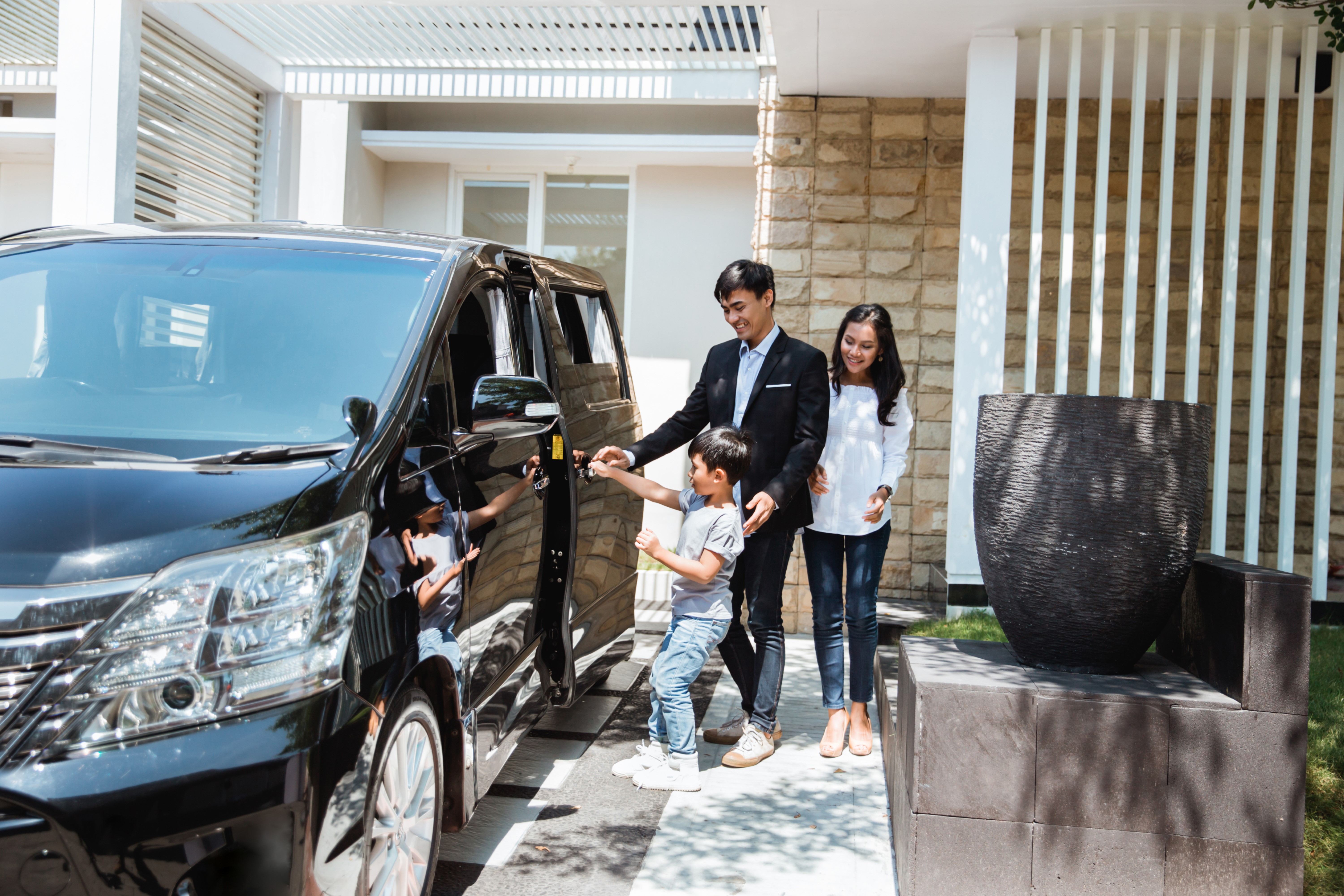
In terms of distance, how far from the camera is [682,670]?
4109 millimetres

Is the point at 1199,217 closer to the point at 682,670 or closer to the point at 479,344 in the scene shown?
the point at 682,670

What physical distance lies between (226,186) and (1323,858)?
28.0 ft

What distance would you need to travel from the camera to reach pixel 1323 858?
3195mm

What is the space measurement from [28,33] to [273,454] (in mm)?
10129

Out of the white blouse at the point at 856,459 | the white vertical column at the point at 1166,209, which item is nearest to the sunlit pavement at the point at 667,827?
the white blouse at the point at 856,459

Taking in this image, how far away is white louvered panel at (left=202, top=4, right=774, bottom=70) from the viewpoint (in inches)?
298

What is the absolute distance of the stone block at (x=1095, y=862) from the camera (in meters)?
2.97

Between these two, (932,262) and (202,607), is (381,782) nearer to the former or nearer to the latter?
(202,607)

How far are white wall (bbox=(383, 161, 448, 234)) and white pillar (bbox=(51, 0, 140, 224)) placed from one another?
11.5ft

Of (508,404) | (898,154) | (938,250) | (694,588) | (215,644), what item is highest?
(898,154)

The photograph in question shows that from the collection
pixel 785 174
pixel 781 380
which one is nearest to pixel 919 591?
pixel 785 174

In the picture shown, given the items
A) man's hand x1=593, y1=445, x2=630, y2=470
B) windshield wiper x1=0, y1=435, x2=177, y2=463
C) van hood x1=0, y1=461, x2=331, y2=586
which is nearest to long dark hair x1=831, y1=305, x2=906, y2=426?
man's hand x1=593, y1=445, x2=630, y2=470

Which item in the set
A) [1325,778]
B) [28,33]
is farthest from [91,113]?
[1325,778]

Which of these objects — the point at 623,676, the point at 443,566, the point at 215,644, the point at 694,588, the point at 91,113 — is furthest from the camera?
the point at 91,113
